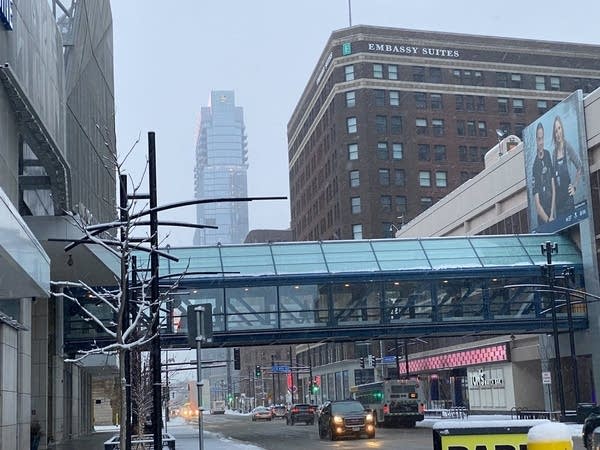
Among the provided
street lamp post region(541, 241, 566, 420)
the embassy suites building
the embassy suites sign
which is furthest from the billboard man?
the embassy suites sign

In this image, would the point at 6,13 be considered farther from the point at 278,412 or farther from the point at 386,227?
the point at 386,227

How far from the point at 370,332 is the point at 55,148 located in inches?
997

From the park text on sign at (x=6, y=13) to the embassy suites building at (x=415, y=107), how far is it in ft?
275

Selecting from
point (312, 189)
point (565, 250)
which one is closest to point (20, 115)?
point (565, 250)

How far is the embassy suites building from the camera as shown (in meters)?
108

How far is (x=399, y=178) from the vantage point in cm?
10912

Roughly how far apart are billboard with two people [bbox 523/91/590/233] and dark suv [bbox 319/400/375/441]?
60.4 feet

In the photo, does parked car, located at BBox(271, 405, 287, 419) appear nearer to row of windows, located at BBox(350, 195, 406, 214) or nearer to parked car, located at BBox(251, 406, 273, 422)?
parked car, located at BBox(251, 406, 273, 422)

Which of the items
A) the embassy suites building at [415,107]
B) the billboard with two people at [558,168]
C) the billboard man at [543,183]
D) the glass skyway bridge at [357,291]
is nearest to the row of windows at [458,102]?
the embassy suites building at [415,107]

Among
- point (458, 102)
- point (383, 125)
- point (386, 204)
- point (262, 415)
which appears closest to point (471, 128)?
point (458, 102)

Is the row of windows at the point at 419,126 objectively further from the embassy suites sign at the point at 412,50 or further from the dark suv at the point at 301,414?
the dark suv at the point at 301,414

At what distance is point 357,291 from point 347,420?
11.8 metres

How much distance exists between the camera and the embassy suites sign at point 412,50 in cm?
10931

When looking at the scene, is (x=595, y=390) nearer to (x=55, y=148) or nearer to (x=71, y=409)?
(x=71, y=409)
